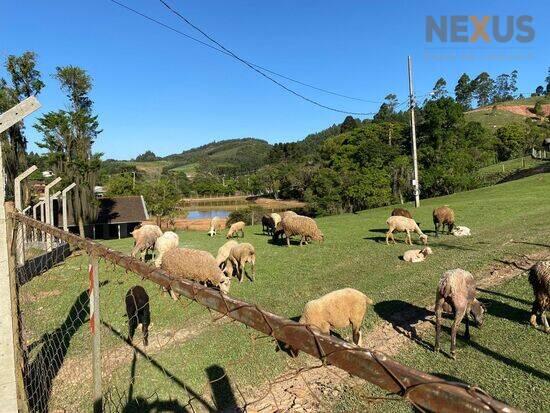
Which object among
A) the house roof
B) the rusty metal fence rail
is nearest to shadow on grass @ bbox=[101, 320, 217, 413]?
the rusty metal fence rail

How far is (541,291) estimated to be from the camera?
281 inches

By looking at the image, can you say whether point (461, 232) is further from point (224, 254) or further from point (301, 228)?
point (224, 254)

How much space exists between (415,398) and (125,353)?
7.85 metres

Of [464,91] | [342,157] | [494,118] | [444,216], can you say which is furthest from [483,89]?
[444,216]

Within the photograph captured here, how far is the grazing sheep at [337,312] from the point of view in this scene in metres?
6.97

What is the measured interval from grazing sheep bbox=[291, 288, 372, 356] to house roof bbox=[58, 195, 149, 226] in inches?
1251

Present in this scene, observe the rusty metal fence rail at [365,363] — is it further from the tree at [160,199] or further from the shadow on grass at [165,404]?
the tree at [160,199]

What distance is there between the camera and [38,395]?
240 inches

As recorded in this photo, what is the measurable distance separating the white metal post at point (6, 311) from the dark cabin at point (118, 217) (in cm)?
3344

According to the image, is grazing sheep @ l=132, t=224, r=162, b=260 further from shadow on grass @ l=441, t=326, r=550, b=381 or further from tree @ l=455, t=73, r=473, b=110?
tree @ l=455, t=73, r=473, b=110

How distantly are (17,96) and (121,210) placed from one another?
59.3ft

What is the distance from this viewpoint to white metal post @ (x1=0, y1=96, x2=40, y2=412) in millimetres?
3129

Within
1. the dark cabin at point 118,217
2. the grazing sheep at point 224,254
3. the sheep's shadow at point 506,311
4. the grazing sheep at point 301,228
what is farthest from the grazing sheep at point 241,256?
→ the dark cabin at point 118,217

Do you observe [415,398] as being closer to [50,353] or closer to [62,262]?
[50,353]
